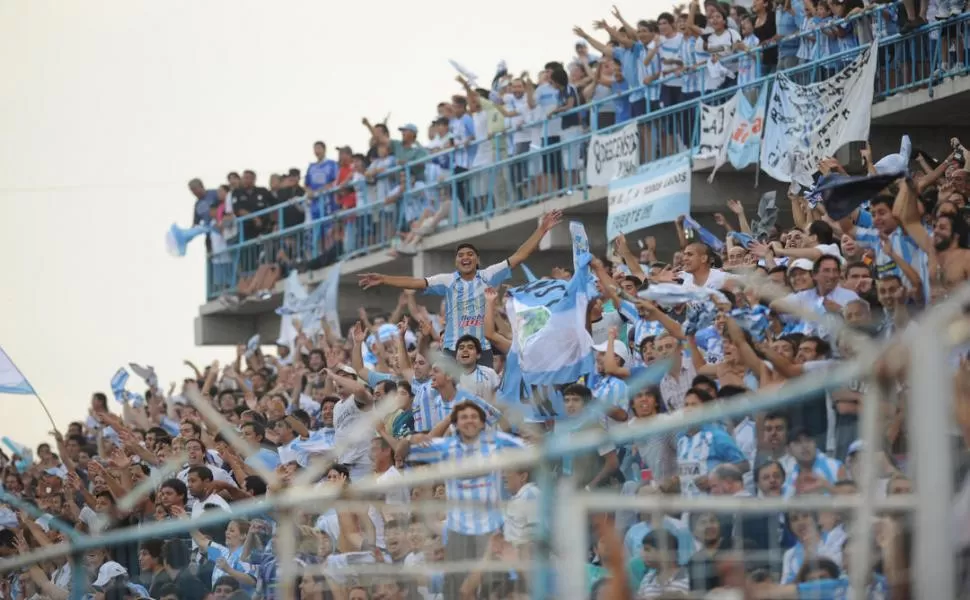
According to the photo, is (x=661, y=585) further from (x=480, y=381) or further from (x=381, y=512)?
(x=480, y=381)

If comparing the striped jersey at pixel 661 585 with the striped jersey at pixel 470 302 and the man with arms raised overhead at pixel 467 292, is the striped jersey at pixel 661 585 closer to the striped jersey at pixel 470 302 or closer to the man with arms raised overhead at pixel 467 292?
the man with arms raised overhead at pixel 467 292

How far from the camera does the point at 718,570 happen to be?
20.6 feet

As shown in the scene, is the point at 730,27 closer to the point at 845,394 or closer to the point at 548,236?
the point at 548,236

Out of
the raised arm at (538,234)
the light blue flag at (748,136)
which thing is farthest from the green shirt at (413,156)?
the raised arm at (538,234)

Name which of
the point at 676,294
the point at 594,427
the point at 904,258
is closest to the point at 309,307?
the point at 676,294

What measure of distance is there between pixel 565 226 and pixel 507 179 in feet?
3.67

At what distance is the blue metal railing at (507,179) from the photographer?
16.5 m

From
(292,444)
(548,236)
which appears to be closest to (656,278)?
(292,444)

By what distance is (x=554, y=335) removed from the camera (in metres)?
A: 12.4

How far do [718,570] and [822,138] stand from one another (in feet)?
34.7

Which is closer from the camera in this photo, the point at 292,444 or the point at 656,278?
the point at 656,278

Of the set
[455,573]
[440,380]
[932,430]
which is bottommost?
[455,573]

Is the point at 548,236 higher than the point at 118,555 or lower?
higher

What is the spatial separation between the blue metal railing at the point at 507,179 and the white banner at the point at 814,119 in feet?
1.04
